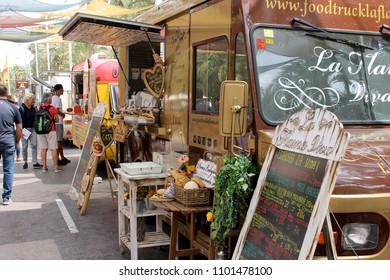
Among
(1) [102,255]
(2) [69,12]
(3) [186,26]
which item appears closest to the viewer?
(3) [186,26]

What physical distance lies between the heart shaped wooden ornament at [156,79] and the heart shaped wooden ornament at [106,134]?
4.48 feet

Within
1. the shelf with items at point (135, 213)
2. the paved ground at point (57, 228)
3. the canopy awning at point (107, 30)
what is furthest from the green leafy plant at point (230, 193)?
the canopy awning at point (107, 30)

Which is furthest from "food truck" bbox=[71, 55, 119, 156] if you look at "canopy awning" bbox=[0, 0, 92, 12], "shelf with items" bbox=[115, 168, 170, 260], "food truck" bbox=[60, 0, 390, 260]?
"food truck" bbox=[60, 0, 390, 260]

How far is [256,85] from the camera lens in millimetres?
3590

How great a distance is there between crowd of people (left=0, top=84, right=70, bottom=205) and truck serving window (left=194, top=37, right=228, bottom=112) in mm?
3952

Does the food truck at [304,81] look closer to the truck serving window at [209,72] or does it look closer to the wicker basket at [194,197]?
the truck serving window at [209,72]

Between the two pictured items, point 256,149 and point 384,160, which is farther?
point 256,149

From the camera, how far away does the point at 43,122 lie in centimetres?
981

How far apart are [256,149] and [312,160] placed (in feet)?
2.60

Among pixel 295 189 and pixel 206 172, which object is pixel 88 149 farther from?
pixel 295 189

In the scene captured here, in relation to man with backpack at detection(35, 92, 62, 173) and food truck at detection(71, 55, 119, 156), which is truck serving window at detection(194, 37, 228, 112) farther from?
man with backpack at detection(35, 92, 62, 173)

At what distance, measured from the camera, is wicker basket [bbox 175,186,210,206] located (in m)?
3.84
